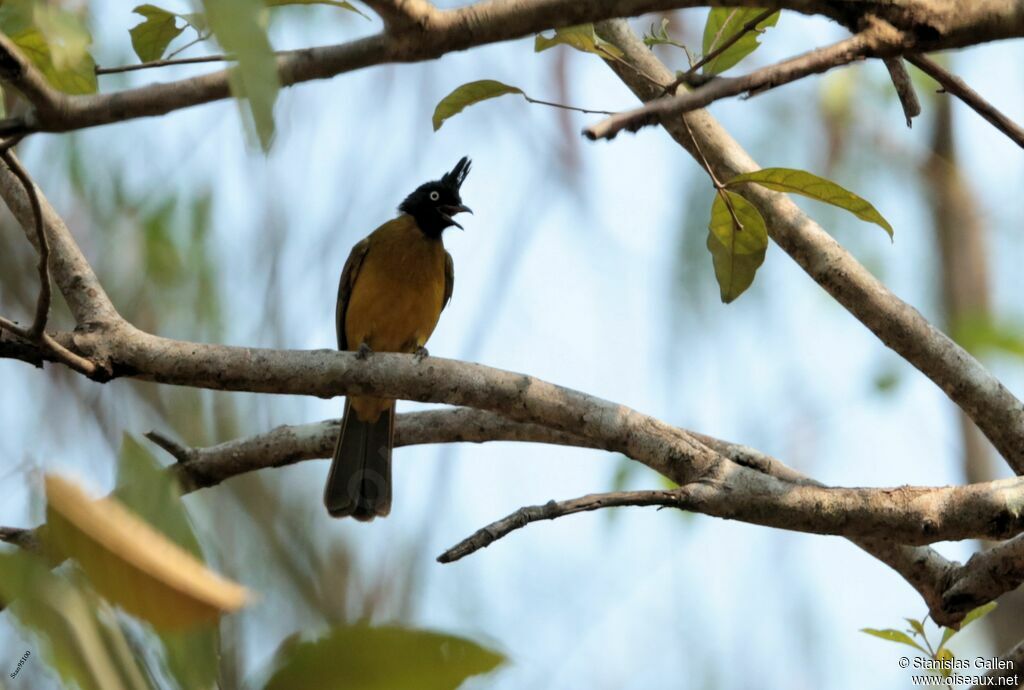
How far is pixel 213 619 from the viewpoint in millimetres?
746

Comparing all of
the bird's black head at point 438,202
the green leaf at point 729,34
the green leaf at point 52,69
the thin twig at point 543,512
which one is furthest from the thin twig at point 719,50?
the bird's black head at point 438,202

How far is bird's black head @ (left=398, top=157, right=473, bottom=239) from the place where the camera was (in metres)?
6.13

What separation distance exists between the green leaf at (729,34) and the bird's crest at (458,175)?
346 cm

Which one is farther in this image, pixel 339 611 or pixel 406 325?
pixel 406 325

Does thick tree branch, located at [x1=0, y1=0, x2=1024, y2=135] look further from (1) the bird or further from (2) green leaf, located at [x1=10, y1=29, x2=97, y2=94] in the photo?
(1) the bird

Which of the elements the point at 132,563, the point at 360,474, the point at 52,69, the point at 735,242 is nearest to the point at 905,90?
the point at 735,242

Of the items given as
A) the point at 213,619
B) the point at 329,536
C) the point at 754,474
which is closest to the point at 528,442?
the point at 754,474

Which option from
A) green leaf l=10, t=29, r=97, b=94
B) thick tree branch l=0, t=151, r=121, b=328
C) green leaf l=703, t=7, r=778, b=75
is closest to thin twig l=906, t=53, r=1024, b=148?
green leaf l=703, t=7, r=778, b=75

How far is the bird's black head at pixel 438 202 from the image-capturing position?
6.13 metres

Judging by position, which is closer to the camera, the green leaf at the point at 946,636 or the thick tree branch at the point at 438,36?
the thick tree branch at the point at 438,36

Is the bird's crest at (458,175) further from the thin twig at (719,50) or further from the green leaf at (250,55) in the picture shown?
the green leaf at (250,55)

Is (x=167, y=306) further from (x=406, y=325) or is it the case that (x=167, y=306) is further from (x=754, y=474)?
(x=754, y=474)

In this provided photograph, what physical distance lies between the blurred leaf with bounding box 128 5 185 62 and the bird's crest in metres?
3.71

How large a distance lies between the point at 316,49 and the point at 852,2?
0.95 meters
